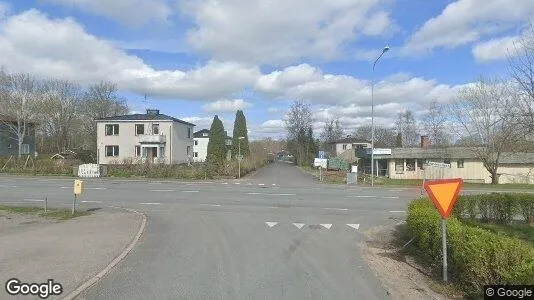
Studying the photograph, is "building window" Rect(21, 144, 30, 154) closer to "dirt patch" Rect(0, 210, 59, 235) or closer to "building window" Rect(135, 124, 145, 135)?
"building window" Rect(135, 124, 145, 135)

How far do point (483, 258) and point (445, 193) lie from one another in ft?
4.05

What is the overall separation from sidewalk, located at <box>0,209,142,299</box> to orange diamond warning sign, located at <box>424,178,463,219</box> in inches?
233

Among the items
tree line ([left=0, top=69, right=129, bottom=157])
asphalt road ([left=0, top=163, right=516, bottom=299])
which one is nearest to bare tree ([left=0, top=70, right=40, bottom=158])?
tree line ([left=0, top=69, right=129, bottom=157])

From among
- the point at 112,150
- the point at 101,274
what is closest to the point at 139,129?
the point at 112,150

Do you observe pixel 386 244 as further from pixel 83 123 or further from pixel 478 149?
pixel 83 123

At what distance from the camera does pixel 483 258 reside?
6.46 metres

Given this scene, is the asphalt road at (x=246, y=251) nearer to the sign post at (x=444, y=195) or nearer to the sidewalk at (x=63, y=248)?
the sidewalk at (x=63, y=248)

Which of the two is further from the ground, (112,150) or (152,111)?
(152,111)

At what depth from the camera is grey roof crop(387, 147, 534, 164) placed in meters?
45.6

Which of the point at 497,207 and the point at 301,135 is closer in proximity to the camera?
the point at 497,207

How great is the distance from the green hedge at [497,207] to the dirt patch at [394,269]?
4022 millimetres

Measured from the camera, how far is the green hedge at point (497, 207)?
14.9m

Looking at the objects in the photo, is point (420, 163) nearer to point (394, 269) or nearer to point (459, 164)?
point (459, 164)

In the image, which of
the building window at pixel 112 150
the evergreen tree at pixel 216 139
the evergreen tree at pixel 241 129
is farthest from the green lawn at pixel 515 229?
the building window at pixel 112 150
